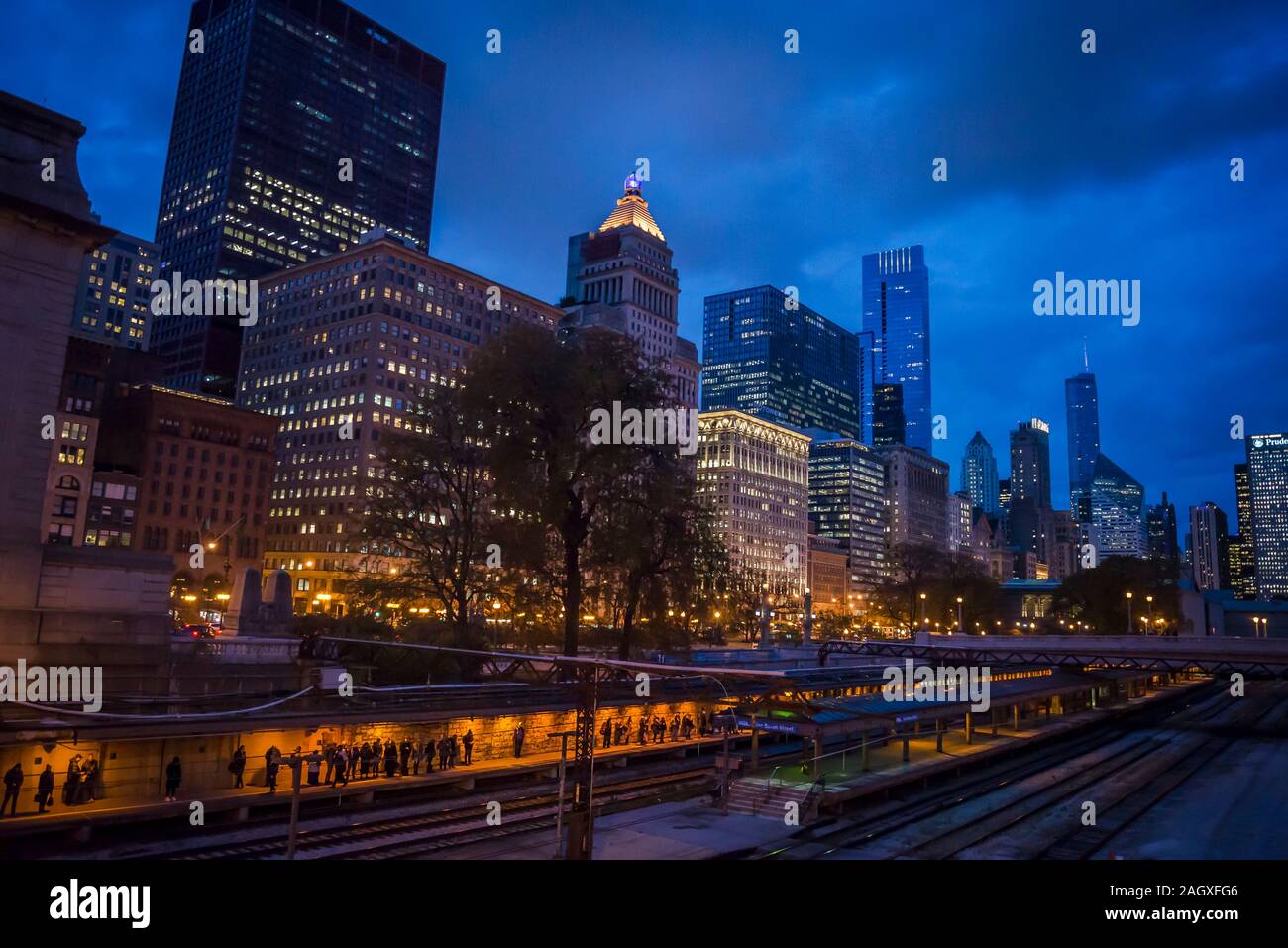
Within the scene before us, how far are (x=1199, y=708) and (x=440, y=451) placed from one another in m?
78.4

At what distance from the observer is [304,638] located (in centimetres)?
3069

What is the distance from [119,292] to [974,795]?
18645cm

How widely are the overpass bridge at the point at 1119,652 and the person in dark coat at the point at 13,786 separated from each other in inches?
2265

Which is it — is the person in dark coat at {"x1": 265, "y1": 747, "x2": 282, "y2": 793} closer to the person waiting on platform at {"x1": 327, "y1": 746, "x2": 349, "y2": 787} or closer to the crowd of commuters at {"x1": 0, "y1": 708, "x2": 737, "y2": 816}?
the crowd of commuters at {"x1": 0, "y1": 708, "x2": 737, "y2": 816}

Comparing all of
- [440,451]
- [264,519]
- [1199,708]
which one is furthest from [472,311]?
[1199,708]

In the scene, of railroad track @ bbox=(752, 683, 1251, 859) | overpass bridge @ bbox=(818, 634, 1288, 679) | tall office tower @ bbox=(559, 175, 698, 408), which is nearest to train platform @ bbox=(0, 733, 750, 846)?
railroad track @ bbox=(752, 683, 1251, 859)

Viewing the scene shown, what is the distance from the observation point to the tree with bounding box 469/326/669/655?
37938 mm

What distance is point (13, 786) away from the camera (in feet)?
65.1

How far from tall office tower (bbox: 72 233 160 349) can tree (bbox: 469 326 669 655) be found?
154151 mm

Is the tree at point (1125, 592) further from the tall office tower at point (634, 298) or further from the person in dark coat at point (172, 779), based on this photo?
the person in dark coat at point (172, 779)

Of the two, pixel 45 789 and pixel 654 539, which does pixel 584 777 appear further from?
pixel 654 539

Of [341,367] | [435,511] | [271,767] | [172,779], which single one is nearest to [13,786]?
[172,779]

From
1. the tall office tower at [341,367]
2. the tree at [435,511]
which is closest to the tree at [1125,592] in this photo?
the tall office tower at [341,367]
